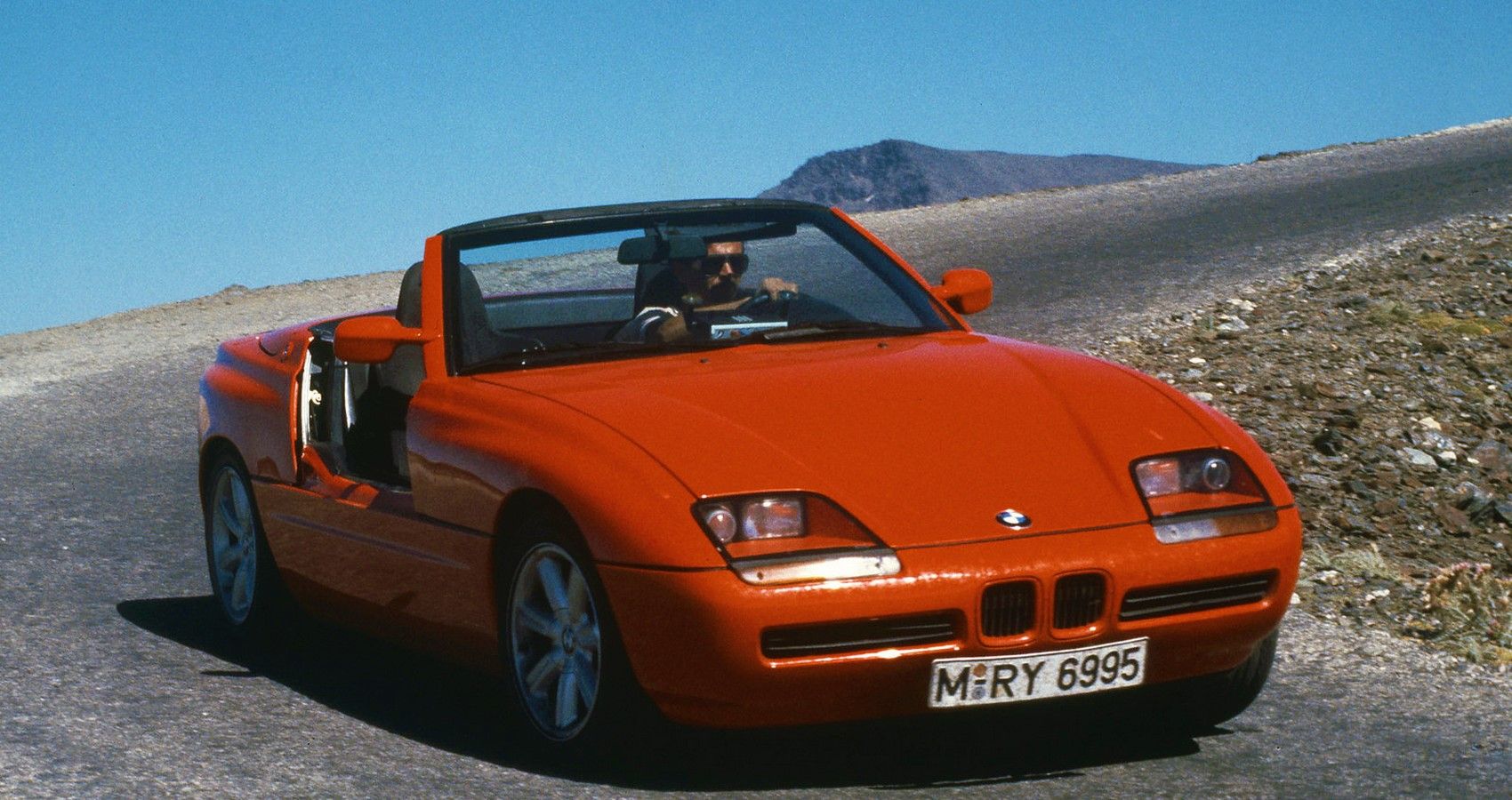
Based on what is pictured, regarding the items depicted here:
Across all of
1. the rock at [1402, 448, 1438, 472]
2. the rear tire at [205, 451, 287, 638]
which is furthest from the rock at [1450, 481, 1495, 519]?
the rear tire at [205, 451, 287, 638]

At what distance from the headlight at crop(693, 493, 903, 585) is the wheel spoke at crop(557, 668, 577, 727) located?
69cm

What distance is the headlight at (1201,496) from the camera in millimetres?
4488

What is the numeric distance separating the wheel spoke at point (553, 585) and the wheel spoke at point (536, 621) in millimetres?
57

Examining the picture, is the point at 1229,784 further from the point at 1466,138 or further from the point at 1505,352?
the point at 1466,138

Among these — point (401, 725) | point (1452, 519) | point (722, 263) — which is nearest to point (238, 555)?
point (401, 725)

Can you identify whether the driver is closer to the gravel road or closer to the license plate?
the gravel road

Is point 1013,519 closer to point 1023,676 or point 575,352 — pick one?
point 1023,676

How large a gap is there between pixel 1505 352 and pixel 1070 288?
12.2 feet

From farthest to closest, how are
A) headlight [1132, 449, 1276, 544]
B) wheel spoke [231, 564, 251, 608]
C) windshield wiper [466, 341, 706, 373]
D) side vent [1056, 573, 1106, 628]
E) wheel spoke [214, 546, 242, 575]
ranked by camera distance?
1. wheel spoke [214, 546, 242, 575]
2. wheel spoke [231, 564, 251, 608]
3. windshield wiper [466, 341, 706, 373]
4. headlight [1132, 449, 1276, 544]
5. side vent [1056, 573, 1106, 628]

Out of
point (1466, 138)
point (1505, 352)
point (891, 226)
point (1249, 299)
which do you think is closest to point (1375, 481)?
point (1505, 352)

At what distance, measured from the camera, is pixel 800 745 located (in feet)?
16.6

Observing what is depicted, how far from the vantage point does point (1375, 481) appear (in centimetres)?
931

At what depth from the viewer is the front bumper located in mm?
4211

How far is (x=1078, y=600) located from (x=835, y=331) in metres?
1.55
